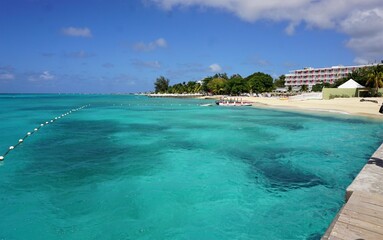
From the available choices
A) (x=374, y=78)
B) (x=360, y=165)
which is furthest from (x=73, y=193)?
(x=374, y=78)

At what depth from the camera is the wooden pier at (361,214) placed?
5171mm

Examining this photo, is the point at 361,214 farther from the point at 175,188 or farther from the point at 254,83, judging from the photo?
the point at 254,83

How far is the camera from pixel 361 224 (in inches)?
216

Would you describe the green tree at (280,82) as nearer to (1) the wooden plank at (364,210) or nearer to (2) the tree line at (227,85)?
(2) the tree line at (227,85)

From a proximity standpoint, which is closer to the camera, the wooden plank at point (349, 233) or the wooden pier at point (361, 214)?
the wooden plank at point (349, 233)

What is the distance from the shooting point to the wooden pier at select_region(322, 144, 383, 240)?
17.0 feet

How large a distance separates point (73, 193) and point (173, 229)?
418cm

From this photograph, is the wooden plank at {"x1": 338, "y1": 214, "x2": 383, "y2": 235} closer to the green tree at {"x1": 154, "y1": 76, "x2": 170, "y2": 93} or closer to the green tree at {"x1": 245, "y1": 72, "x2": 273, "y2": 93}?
the green tree at {"x1": 245, "y1": 72, "x2": 273, "y2": 93}

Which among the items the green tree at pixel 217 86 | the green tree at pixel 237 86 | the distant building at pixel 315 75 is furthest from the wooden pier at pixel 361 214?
the distant building at pixel 315 75

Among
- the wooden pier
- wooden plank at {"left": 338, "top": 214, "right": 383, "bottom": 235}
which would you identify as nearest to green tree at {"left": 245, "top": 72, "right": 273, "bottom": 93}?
the wooden pier

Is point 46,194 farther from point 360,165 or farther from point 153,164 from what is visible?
point 360,165

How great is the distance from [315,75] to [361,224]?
162 meters

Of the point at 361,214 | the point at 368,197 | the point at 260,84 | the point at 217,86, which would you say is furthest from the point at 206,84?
the point at 361,214

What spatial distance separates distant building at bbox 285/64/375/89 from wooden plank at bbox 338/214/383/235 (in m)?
150
